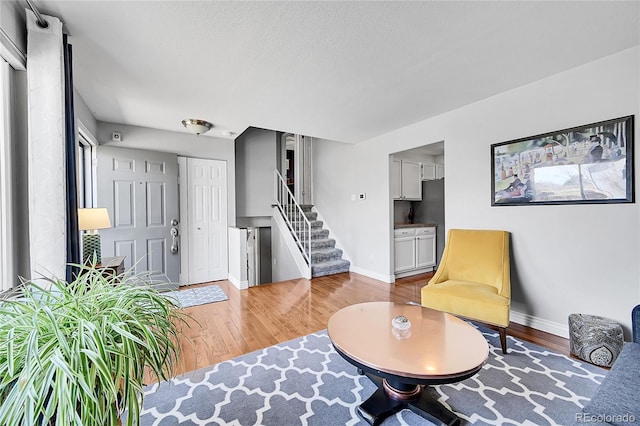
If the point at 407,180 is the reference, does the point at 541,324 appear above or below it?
below

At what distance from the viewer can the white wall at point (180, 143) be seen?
370 cm

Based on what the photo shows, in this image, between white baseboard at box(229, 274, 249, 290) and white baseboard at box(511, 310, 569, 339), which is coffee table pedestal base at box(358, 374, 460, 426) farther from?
white baseboard at box(229, 274, 249, 290)

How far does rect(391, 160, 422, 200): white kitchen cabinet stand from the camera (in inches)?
186

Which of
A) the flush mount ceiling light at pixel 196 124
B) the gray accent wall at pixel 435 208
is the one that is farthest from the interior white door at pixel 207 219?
the gray accent wall at pixel 435 208

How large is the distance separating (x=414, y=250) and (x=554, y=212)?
7.63ft

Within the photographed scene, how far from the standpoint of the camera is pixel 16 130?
159 cm

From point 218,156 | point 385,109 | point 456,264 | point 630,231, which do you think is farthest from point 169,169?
point 630,231

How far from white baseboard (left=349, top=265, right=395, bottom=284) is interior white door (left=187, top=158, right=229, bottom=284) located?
89.3 inches

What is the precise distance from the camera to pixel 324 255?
196 inches

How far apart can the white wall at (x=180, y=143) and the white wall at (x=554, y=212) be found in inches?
115

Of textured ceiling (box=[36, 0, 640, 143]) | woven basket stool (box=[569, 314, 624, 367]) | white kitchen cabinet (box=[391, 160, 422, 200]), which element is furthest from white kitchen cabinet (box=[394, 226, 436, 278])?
woven basket stool (box=[569, 314, 624, 367])

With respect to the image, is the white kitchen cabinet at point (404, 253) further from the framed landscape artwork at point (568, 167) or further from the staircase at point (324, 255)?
the framed landscape artwork at point (568, 167)

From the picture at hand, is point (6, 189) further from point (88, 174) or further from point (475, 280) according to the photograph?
point (475, 280)

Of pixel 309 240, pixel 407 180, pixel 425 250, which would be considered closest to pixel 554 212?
pixel 425 250
